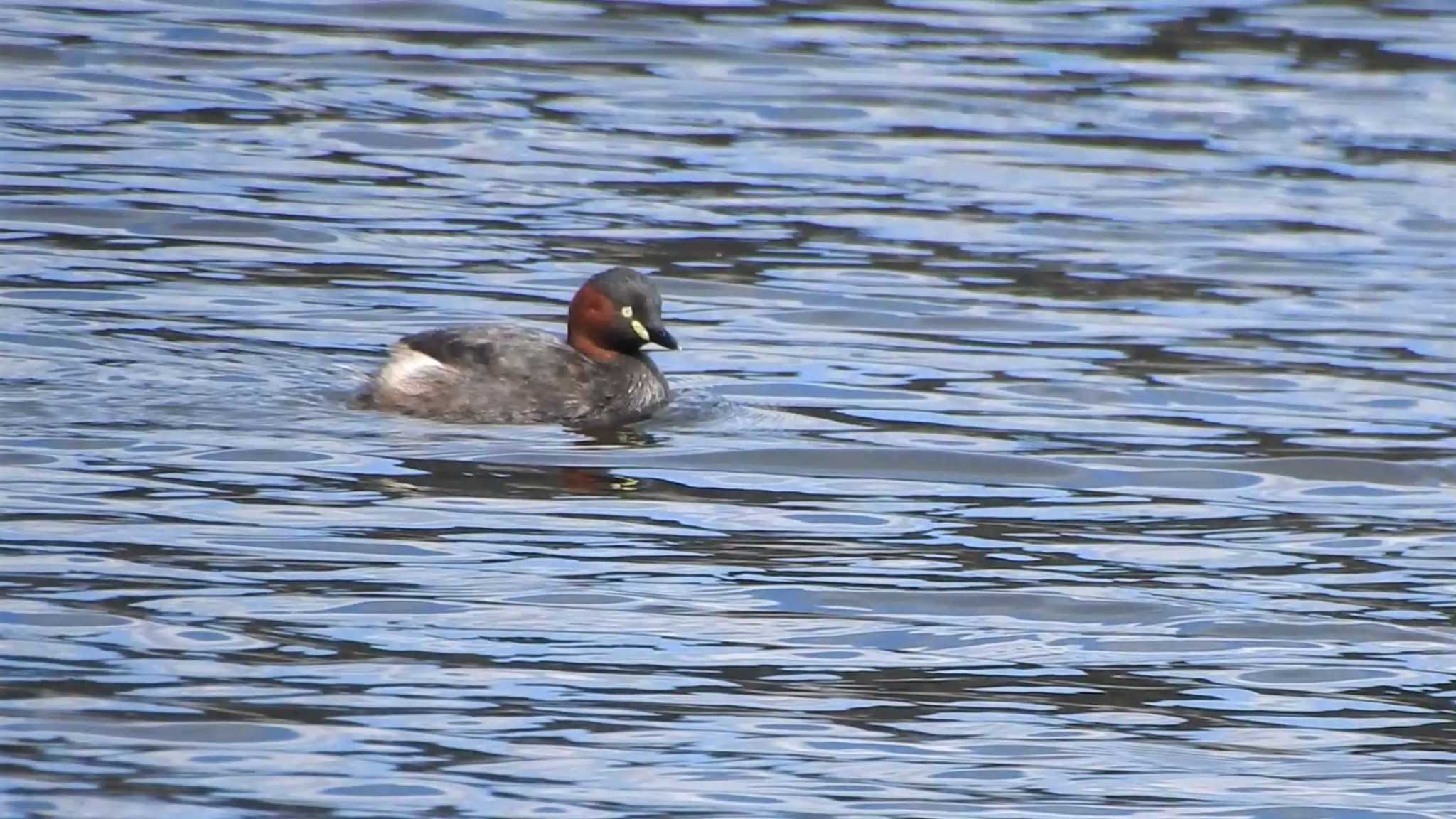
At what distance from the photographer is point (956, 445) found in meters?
10.4

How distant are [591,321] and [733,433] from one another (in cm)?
109

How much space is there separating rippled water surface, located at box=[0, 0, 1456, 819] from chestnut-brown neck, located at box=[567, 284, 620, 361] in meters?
0.42

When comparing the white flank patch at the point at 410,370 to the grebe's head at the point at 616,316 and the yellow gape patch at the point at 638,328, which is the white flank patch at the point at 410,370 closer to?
the grebe's head at the point at 616,316

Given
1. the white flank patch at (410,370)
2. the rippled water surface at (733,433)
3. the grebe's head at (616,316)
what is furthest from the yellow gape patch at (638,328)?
the white flank patch at (410,370)

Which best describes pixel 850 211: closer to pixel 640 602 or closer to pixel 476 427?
pixel 476 427

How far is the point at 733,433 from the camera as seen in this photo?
10.7m

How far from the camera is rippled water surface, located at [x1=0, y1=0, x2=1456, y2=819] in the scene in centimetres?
664

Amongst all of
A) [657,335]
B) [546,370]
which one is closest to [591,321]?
[657,335]

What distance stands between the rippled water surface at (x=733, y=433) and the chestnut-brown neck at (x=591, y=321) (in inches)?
16.6

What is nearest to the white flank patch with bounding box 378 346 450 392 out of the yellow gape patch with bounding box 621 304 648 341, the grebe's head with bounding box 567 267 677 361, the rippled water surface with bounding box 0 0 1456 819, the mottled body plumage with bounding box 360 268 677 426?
the mottled body plumage with bounding box 360 268 677 426

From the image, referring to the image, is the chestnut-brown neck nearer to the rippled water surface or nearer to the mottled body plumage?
the mottled body plumage

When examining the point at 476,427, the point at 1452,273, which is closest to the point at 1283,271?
the point at 1452,273

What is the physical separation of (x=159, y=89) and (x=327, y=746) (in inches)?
469

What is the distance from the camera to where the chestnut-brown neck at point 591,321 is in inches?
450
